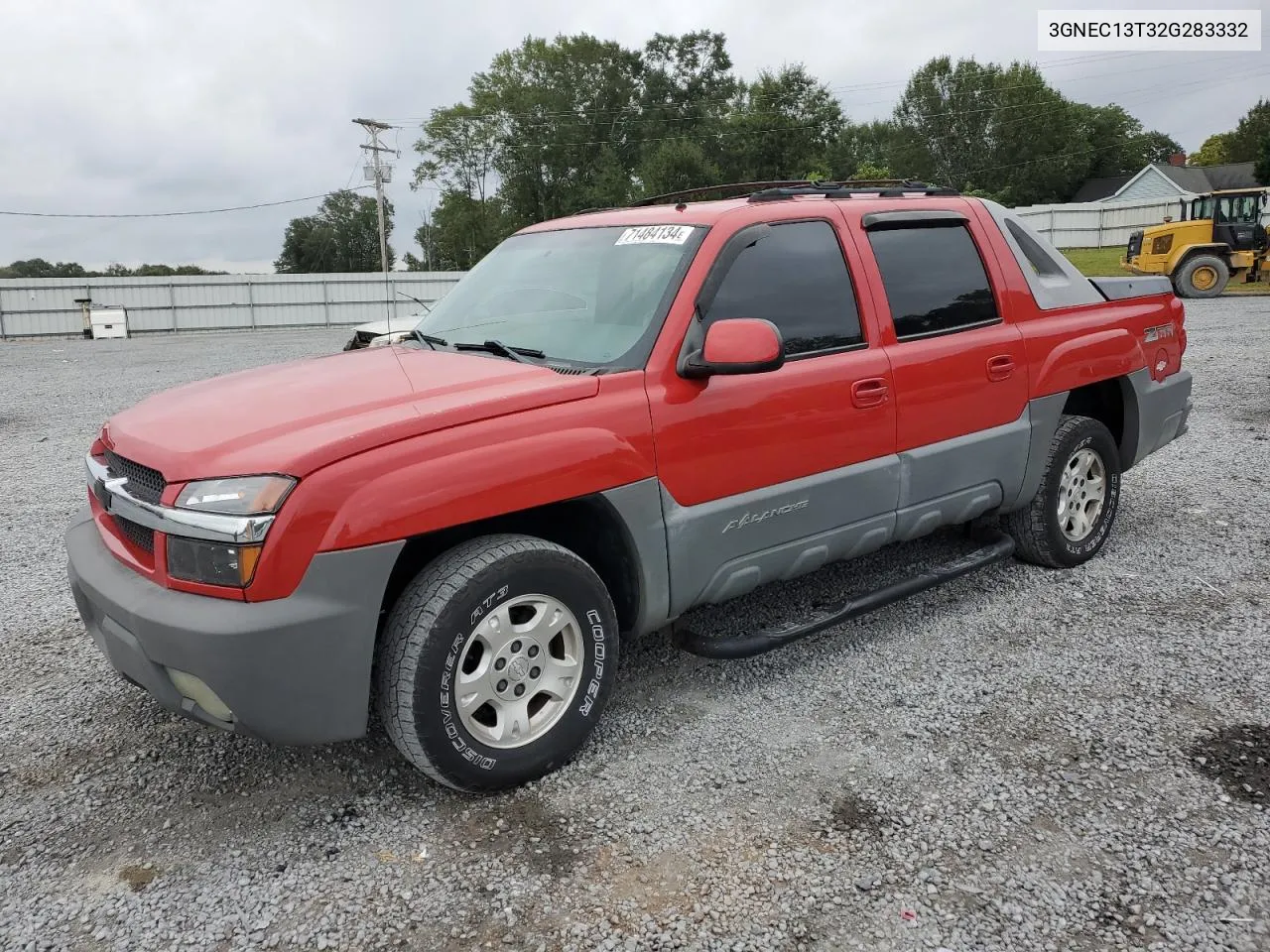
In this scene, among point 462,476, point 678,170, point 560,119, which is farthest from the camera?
point 560,119

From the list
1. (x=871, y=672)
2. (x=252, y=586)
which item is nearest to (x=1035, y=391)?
(x=871, y=672)

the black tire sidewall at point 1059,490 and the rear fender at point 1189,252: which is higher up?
the rear fender at point 1189,252

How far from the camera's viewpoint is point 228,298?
32000 millimetres

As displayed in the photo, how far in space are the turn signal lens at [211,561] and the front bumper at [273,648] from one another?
A: 6 cm

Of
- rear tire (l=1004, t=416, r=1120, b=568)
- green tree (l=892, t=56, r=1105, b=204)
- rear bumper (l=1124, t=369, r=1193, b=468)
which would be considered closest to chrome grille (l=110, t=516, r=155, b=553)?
rear tire (l=1004, t=416, r=1120, b=568)

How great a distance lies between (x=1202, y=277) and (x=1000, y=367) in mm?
21240

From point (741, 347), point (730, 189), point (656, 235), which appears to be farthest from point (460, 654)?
point (730, 189)

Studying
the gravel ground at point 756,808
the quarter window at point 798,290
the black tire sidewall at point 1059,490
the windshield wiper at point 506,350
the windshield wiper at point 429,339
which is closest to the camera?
the gravel ground at point 756,808

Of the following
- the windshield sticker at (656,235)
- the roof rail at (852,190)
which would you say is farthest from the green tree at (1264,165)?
the windshield sticker at (656,235)

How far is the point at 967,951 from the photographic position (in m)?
2.23

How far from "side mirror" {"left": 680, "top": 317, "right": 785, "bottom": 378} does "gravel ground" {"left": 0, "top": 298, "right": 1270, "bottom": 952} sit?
1279 millimetres

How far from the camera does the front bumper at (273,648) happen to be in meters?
2.44

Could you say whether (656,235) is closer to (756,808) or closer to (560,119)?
(756,808)

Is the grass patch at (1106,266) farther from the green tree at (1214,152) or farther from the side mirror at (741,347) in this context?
the green tree at (1214,152)
